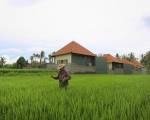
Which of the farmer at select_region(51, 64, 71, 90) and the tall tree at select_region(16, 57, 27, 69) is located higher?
the tall tree at select_region(16, 57, 27, 69)

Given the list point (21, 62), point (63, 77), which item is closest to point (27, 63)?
point (21, 62)

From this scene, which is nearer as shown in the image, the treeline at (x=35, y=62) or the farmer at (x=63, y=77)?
the farmer at (x=63, y=77)

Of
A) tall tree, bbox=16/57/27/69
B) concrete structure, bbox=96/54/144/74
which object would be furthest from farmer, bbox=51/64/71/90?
tall tree, bbox=16/57/27/69

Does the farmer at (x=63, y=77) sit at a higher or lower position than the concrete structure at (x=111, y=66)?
lower

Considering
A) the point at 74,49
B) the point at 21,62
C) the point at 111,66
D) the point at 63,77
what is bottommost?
the point at 63,77

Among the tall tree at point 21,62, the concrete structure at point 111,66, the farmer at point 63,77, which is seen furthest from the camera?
the tall tree at point 21,62

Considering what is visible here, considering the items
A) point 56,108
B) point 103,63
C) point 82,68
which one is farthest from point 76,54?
point 56,108

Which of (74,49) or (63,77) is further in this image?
(74,49)

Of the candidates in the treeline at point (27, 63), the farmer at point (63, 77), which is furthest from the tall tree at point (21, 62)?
the farmer at point (63, 77)

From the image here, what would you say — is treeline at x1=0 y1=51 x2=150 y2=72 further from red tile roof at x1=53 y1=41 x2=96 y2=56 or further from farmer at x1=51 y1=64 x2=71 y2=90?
farmer at x1=51 y1=64 x2=71 y2=90

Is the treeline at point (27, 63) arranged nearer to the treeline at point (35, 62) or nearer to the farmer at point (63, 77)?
the treeline at point (35, 62)

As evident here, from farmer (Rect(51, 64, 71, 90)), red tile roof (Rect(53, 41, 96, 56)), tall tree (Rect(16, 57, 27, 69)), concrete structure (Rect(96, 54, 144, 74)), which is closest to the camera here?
farmer (Rect(51, 64, 71, 90))

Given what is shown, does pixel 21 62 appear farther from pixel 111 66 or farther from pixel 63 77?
pixel 63 77

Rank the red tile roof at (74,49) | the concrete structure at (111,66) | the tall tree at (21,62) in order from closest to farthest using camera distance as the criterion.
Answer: the red tile roof at (74,49) < the concrete structure at (111,66) < the tall tree at (21,62)
